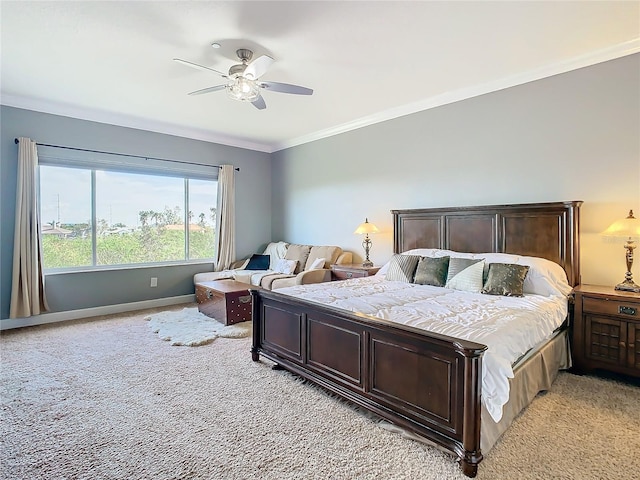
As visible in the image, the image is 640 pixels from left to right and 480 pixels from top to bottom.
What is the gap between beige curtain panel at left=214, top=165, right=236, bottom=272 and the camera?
6.25 metres

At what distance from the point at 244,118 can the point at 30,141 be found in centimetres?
272

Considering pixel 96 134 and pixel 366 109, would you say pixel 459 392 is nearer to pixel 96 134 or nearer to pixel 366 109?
pixel 366 109

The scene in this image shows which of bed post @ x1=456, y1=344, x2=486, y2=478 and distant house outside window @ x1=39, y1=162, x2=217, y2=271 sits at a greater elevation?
distant house outside window @ x1=39, y1=162, x2=217, y2=271

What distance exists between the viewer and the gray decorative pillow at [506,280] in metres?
3.07

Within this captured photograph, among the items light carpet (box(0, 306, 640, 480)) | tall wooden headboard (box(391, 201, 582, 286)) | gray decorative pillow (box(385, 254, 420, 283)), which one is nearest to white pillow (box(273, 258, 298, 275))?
tall wooden headboard (box(391, 201, 582, 286))

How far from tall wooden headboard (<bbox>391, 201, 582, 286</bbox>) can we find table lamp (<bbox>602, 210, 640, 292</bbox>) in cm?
36

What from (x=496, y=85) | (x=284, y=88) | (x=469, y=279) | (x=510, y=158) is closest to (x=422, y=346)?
(x=469, y=279)

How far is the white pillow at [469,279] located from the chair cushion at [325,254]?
2278 mm

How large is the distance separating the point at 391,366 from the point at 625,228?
7.66 feet

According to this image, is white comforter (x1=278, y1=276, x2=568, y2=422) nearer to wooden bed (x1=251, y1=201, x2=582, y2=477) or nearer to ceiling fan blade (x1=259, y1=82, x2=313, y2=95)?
wooden bed (x1=251, y1=201, x2=582, y2=477)

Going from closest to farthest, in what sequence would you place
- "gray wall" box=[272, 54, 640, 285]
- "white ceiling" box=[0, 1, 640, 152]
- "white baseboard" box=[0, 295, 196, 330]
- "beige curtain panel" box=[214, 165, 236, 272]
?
"white ceiling" box=[0, 1, 640, 152]
"gray wall" box=[272, 54, 640, 285]
"white baseboard" box=[0, 295, 196, 330]
"beige curtain panel" box=[214, 165, 236, 272]

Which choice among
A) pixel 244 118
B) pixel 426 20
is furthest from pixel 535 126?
pixel 244 118

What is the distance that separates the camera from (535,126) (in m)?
3.62

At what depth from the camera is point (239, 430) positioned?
7.26ft
